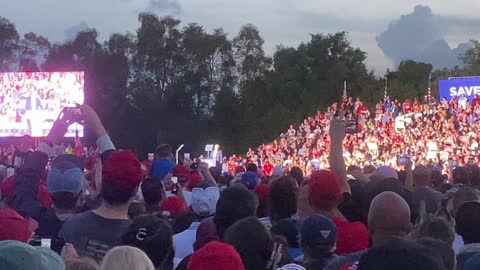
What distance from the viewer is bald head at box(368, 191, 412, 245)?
5203mm

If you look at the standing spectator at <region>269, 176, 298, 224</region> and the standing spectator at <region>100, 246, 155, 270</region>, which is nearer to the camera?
the standing spectator at <region>100, 246, 155, 270</region>

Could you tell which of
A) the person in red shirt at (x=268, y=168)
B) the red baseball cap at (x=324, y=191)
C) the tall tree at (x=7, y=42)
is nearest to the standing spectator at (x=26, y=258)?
the red baseball cap at (x=324, y=191)

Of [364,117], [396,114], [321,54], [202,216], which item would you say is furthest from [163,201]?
[321,54]

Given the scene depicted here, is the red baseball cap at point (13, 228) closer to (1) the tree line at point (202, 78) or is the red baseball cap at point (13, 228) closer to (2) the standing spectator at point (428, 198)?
(2) the standing spectator at point (428, 198)

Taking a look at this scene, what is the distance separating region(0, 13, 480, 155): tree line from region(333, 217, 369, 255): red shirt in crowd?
46.4m

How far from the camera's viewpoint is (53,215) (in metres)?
6.02

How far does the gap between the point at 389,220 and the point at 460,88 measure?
39008 mm

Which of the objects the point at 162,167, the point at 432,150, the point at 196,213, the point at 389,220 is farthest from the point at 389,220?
the point at 432,150

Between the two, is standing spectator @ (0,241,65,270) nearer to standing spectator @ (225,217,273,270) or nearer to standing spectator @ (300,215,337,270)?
standing spectator @ (225,217,273,270)

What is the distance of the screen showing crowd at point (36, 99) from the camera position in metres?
32.8

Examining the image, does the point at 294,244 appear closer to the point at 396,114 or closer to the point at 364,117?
the point at 364,117

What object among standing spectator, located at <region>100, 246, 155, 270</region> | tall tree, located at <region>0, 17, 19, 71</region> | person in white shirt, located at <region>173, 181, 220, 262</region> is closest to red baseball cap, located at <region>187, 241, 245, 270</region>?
standing spectator, located at <region>100, 246, 155, 270</region>

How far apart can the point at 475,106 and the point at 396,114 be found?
14.9 ft

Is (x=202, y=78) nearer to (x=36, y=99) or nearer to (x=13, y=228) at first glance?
(x=36, y=99)
